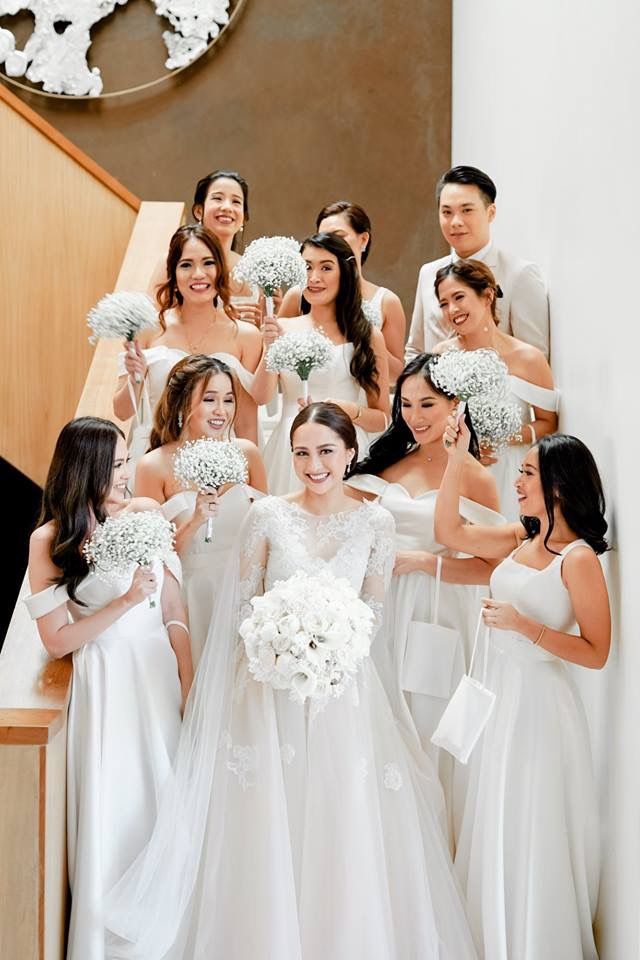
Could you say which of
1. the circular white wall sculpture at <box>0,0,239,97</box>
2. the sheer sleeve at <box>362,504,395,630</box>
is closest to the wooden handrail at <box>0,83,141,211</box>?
the circular white wall sculpture at <box>0,0,239,97</box>

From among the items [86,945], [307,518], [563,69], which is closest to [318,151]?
[563,69]

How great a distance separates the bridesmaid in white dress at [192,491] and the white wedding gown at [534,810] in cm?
98

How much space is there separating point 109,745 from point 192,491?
0.99 metres

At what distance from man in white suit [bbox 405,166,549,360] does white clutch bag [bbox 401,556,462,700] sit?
138 cm

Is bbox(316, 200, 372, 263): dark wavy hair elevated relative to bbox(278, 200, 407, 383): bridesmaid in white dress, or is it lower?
elevated

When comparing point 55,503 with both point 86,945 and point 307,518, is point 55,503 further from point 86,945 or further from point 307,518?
point 86,945

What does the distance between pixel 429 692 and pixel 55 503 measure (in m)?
1.36

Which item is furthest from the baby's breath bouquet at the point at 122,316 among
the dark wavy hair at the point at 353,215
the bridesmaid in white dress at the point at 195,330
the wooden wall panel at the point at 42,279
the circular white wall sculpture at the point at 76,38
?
the circular white wall sculpture at the point at 76,38

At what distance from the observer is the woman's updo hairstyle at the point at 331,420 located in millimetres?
4203

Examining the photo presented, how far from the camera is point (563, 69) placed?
16.7 ft

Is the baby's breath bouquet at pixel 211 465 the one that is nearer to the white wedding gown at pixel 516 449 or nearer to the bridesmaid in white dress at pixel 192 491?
the bridesmaid in white dress at pixel 192 491

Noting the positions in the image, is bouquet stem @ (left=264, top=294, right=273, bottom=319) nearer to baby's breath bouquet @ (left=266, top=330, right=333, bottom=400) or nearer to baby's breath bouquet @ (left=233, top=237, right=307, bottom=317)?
baby's breath bouquet @ (left=233, top=237, right=307, bottom=317)

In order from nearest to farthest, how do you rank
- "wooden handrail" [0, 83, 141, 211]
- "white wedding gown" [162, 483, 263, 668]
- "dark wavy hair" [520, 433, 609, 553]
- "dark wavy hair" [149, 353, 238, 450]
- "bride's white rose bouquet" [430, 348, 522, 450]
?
"dark wavy hair" [520, 433, 609, 553], "bride's white rose bouquet" [430, 348, 522, 450], "white wedding gown" [162, 483, 263, 668], "dark wavy hair" [149, 353, 238, 450], "wooden handrail" [0, 83, 141, 211]

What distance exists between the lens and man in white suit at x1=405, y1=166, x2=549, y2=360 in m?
5.29
